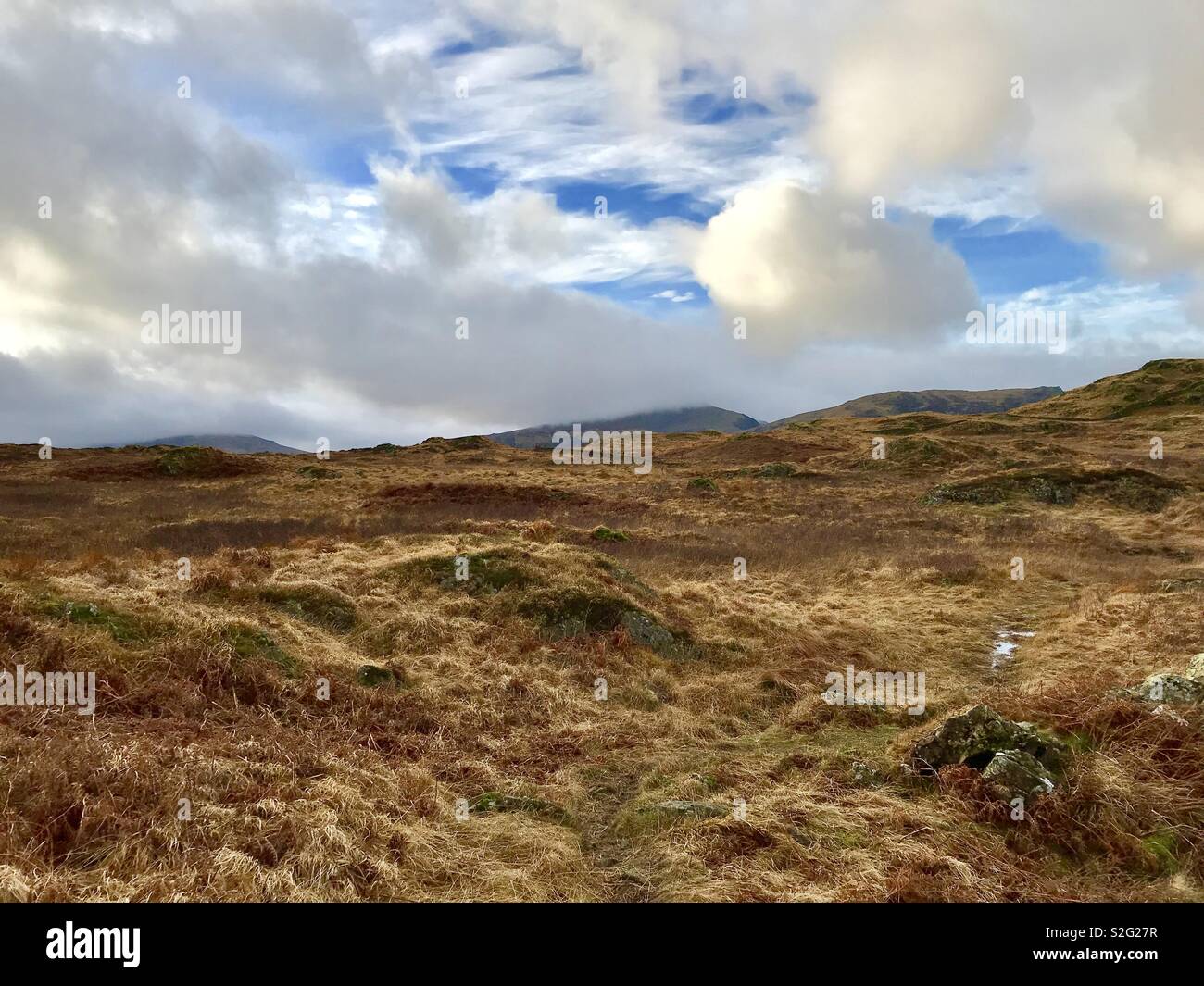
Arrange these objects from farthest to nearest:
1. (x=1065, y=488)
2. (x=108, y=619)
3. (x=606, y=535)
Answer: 1. (x=1065, y=488)
2. (x=606, y=535)
3. (x=108, y=619)

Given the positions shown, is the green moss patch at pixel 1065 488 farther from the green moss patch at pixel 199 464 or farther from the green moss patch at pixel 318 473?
the green moss patch at pixel 199 464

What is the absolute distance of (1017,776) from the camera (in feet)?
22.8

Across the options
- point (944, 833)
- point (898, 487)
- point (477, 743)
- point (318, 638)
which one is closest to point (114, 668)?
point (318, 638)

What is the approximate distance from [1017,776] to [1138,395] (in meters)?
131

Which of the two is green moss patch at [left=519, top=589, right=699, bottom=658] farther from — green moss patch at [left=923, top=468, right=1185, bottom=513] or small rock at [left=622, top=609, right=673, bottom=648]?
green moss patch at [left=923, top=468, right=1185, bottom=513]

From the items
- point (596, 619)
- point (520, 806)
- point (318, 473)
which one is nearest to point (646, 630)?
point (596, 619)

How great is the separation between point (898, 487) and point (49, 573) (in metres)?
46.9

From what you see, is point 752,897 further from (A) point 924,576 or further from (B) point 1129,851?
(A) point 924,576

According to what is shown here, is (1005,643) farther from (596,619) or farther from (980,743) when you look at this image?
(596,619)

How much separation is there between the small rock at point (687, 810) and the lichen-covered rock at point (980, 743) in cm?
255

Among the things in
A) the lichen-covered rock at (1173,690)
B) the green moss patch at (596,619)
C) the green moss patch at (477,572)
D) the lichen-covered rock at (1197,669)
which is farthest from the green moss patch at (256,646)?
the lichen-covered rock at (1197,669)

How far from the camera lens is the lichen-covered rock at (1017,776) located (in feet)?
22.4

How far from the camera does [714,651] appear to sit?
14.9 meters

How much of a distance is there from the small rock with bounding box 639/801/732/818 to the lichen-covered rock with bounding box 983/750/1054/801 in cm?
282
